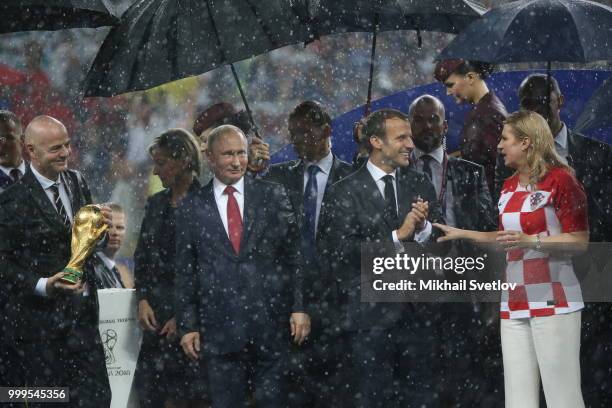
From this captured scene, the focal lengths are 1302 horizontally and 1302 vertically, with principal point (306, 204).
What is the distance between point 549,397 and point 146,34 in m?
2.34

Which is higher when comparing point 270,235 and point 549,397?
point 270,235

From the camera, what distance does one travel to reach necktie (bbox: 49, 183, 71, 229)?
585 cm

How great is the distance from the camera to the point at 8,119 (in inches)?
242

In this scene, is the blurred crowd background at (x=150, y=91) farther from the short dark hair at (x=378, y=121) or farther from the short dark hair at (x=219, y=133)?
the short dark hair at (x=219, y=133)

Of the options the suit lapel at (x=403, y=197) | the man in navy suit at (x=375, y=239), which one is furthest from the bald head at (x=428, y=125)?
the suit lapel at (x=403, y=197)

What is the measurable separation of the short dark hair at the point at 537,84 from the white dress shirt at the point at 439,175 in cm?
47

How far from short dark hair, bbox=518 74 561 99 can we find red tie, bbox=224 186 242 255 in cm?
138

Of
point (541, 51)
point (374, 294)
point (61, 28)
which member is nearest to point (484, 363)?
point (374, 294)

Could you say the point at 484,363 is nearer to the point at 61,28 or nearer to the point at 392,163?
the point at 392,163

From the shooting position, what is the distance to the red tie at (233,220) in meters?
5.71

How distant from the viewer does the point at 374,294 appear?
571 cm

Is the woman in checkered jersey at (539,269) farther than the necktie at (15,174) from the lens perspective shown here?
No

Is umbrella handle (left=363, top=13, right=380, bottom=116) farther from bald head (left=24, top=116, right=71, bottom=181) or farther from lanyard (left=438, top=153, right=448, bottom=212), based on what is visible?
bald head (left=24, top=116, right=71, bottom=181)

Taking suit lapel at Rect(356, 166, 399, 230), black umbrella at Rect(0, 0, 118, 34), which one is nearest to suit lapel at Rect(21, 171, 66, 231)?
black umbrella at Rect(0, 0, 118, 34)
